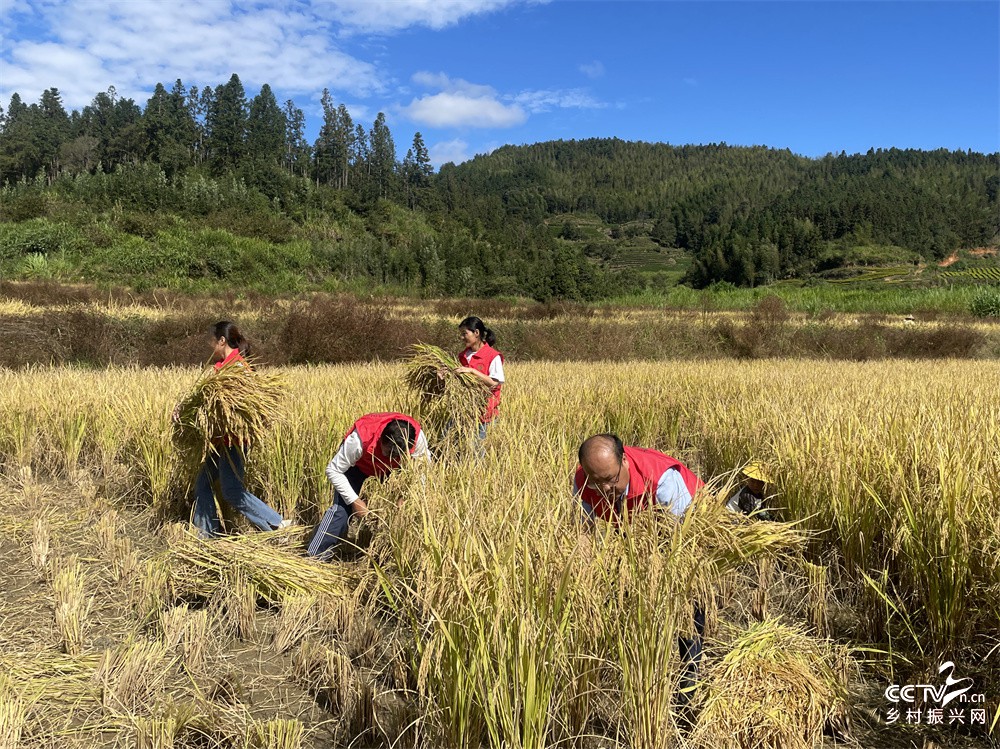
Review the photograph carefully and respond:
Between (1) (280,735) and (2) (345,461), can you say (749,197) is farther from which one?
(1) (280,735)

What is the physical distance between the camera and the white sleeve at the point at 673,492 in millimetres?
2467

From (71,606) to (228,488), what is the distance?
1172 millimetres

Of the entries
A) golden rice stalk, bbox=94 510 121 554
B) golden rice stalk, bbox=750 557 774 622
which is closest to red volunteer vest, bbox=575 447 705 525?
golden rice stalk, bbox=750 557 774 622

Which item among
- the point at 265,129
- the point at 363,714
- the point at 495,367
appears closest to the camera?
the point at 363,714

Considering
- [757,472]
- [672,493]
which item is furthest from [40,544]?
[757,472]

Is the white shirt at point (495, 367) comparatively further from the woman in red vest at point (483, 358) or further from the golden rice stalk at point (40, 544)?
the golden rice stalk at point (40, 544)

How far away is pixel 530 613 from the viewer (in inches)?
69.5

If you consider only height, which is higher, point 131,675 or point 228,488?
point 228,488

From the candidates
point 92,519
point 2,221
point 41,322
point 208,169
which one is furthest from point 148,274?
Answer: point 92,519

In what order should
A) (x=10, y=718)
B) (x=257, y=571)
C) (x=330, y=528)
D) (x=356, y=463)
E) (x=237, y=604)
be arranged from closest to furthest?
(x=10, y=718)
(x=237, y=604)
(x=257, y=571)
(x=330, y=528)
(x=356, y=463)

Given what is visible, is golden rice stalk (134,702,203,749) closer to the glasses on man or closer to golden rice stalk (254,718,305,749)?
golden rice stalk (254,718,305,749)

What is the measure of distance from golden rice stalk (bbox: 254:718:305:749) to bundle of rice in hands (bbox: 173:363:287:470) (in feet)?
6.75

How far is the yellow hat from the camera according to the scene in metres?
3.42


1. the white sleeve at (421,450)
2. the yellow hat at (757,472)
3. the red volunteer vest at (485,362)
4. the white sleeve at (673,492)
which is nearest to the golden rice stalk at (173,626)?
the white sleeve at (421,450)
